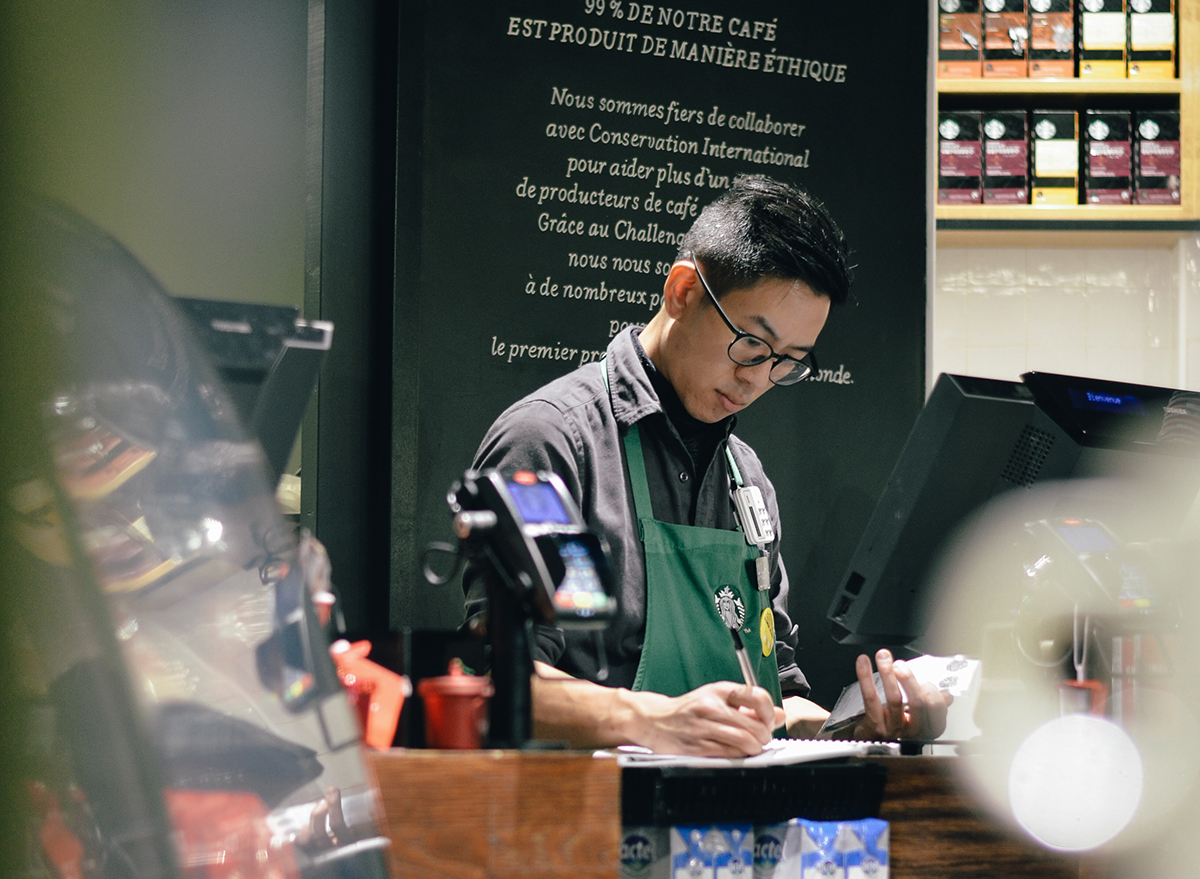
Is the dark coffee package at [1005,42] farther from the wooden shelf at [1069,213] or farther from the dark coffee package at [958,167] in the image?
the wooden shelf at [1069,213]

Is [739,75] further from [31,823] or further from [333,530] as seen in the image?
[31,823]

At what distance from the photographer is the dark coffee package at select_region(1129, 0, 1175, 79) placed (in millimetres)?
3588

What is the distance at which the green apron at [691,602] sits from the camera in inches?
71.2

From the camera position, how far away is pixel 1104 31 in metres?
3.60

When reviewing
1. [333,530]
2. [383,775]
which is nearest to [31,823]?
[383,775]

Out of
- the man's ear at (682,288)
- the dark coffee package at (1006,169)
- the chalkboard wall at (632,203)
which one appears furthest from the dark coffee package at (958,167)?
the man's ear at (682,288)

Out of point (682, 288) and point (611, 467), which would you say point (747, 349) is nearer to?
point (682, 288)

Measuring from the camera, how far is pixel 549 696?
1.51m

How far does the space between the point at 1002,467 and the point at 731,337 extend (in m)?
0.50

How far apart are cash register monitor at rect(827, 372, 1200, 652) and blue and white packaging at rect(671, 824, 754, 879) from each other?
0.53 meters

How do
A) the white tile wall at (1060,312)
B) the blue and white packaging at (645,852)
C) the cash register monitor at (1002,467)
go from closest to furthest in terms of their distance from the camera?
1. the blue and white packaging at (645,852)
2. the cash register monitor at (1002,467)
3. the white tile wall at (1060,312)

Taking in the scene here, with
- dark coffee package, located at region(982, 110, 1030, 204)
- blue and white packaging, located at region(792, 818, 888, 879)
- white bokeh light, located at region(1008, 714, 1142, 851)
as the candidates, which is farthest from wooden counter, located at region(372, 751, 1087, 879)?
dark coffee package, located at region(982, 110, 1030, 204)

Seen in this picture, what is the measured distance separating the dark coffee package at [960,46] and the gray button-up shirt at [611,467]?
205 cm

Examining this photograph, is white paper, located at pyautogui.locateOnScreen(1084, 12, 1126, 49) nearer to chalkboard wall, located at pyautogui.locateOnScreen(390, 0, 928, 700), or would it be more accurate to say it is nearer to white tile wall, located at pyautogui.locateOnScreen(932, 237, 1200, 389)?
white tile wall, located at pyautogui.locateOnScreen(932, 237, 1200, 389)
